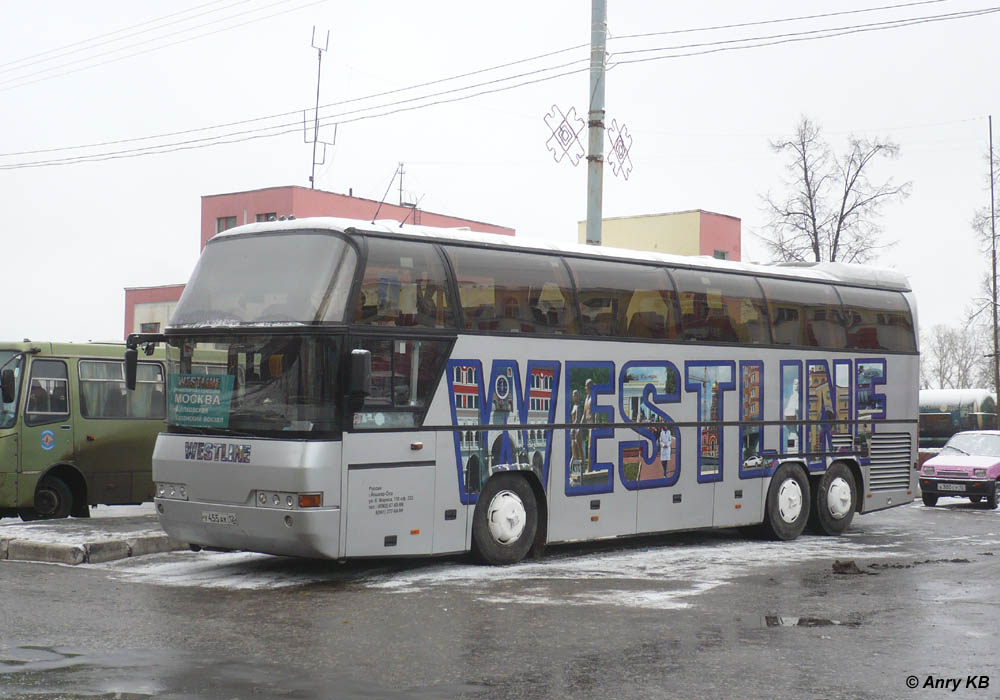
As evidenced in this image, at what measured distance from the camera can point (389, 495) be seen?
13008 millimetres

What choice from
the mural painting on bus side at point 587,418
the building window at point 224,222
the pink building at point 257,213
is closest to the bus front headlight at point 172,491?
the mural painting on bus side at point 587,418

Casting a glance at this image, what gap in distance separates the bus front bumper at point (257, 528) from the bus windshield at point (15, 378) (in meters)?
5.60

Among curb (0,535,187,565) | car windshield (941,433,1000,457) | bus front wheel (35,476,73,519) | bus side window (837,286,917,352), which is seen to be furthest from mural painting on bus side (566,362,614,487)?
car windshield (941,433,1000,457)

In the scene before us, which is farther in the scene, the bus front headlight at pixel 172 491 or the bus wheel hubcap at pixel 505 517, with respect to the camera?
Result: the bus wheel hubcap at pixel 505 517

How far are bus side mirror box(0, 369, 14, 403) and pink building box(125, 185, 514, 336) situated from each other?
29.7 metres

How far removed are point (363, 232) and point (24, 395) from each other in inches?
299

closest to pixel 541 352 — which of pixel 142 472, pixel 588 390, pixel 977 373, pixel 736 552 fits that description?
pixel 588 390

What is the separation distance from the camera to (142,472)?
19625mm

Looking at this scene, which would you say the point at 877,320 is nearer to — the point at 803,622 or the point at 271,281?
the point at 803,622

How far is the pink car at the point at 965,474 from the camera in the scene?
27266 millimetres

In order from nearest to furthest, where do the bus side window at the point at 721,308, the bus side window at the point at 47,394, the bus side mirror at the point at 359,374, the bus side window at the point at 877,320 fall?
the bus side mirror at the point at 359,374 → the bus side window at the point at 721,308 → the bus side window at the point at 47,394 → the bus side window at the point at 877,320

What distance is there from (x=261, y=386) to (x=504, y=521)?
323 cm

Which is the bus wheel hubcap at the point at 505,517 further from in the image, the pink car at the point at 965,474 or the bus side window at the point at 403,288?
the pink car at the point at 965,474

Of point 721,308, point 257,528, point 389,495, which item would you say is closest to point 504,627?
point 389,495
